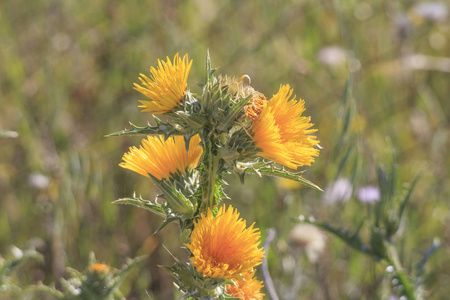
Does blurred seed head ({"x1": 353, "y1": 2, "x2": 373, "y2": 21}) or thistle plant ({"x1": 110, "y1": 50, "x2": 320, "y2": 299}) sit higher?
thistle plant ({"x1": 110, "y1": 50, "x2": 320, "y2": 299})

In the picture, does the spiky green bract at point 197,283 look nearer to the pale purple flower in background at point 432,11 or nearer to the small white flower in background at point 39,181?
the small white flower in background at point 39,181

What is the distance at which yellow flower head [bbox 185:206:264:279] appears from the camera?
84 centimetres

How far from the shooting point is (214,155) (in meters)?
0.93

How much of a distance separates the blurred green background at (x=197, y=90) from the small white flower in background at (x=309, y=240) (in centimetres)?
4

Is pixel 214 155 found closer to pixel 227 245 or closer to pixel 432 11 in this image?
pixel 227 245

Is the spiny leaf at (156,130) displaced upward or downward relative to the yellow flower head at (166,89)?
downward

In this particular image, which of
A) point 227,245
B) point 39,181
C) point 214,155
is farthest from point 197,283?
point 39,181

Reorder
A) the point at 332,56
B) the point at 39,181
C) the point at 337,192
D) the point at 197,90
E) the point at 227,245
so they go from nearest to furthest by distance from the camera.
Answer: the point at 227,245 → the point at 39,181 → the point at 337,192 → the point at 197,90 → the point at 332,56

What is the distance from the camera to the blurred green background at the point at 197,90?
2.21 meters

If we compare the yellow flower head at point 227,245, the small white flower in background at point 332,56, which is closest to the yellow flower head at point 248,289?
the yellow flower head at point 227,245

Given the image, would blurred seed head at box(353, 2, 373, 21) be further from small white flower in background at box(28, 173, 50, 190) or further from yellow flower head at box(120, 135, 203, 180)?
yellow flower head at box(120, 135, 203, 180)

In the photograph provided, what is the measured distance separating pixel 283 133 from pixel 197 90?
2.19m

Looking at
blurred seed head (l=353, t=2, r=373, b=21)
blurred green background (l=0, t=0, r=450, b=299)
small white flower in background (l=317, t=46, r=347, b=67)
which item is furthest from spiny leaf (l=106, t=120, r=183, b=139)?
blurred seed head (l=353, t=2, r=373, b=21)

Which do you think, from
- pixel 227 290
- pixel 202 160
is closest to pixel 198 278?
pixel 227 290
